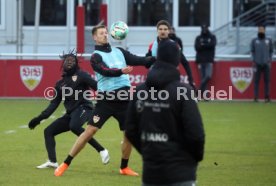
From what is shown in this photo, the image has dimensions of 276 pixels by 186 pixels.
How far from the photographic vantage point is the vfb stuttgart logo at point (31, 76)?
2520cm

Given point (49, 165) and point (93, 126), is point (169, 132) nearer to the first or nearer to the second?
point (93, 126)

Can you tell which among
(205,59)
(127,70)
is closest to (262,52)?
(205,59)

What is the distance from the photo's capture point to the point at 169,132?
23.1 feet

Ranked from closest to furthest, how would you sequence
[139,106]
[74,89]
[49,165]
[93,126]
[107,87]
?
[139,106] < [93,126] < [107,87] < [74,89] < [49,165]

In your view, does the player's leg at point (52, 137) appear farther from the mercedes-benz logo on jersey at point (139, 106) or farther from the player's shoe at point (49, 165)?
the mercedes-benz logo on jersey at point (139, 106)

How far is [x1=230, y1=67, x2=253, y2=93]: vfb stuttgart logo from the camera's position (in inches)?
990

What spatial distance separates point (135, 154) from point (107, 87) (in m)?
2.71

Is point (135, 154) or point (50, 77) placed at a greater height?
point (50, 77)

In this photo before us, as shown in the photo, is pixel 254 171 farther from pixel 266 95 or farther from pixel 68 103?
pixel 266 95

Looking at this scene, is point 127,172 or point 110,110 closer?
point 110,110

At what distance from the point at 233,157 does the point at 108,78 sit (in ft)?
9.58

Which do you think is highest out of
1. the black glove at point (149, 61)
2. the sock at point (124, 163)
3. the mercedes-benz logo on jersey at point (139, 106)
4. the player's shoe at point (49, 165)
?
the black glove at point (149, 61)

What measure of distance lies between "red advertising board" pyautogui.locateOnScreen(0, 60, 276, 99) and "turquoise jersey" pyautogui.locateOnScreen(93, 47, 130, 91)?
13.0m

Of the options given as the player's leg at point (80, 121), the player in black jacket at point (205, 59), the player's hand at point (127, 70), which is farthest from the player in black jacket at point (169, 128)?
the player in black jacket at point (205, 59)
